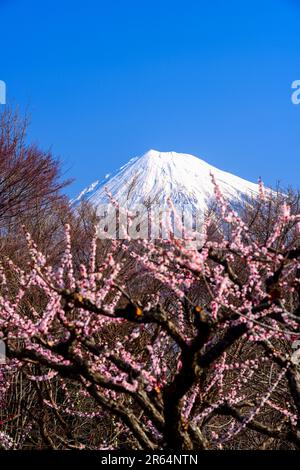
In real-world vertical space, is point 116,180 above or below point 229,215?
above

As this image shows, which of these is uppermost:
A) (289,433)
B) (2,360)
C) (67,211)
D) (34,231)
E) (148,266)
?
(67,211)

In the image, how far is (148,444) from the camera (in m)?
4.41
